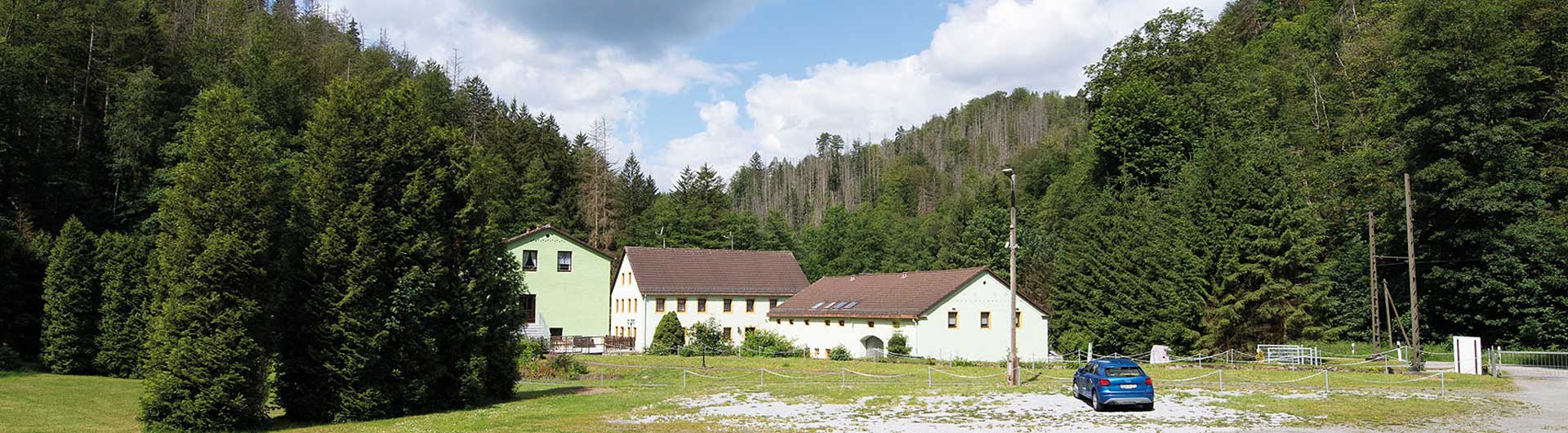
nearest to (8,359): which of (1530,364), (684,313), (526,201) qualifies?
(684,313)

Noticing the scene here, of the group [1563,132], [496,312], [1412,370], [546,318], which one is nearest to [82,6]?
[546,318]

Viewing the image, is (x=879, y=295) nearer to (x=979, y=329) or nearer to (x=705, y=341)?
(x=979, y=329)

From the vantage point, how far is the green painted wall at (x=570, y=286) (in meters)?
54.0

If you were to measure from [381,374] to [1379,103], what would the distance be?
50.4 m

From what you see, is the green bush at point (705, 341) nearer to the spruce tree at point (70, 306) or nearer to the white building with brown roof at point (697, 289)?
the white building with brown roof at point (697, 289)

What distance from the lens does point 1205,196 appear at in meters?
49.3

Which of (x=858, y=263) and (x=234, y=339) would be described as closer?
(x=234, y=339)

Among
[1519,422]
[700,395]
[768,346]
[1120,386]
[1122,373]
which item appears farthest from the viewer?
[768,346]

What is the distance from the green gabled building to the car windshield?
3942cm

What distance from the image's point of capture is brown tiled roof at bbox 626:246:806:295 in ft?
192

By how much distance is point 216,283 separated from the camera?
19.4 meters

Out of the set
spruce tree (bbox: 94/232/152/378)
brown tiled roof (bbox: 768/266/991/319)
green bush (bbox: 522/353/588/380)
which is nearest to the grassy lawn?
green bush (bbox: 522/353/588/380)

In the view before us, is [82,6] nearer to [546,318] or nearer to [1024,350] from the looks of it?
[546,318]

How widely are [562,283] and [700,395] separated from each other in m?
32.1
